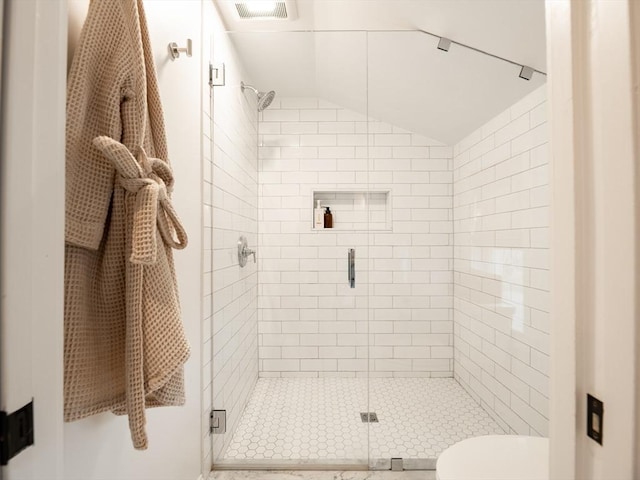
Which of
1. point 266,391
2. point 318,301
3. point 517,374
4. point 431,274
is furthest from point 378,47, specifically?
point 266,391

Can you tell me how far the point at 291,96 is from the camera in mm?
2135

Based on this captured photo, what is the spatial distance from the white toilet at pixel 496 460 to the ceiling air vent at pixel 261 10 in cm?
202

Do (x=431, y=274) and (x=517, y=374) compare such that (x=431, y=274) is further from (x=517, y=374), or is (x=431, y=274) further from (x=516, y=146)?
(x=516, y=146)

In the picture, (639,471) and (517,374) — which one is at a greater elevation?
(639,471)

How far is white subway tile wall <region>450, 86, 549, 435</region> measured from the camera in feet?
4.91

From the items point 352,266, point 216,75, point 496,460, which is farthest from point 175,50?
point 496,460

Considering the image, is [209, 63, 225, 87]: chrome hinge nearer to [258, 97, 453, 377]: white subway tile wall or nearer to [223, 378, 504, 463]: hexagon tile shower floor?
[258, 97, 453, 377]: white subway tile wall

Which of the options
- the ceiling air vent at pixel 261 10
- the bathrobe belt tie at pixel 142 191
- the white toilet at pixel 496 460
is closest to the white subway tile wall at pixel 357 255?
the ceiling air vent at pixel 261 10

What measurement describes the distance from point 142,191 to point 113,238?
0.38 feet

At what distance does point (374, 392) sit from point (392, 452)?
0.44m

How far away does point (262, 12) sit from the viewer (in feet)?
5.24

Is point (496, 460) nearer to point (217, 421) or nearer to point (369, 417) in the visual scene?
point (369, 417)

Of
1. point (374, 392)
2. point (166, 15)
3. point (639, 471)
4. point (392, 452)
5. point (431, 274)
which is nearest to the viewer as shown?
point (639, 471)

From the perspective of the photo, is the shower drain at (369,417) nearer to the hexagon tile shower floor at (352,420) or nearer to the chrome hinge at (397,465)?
the hexagon tile shower floor at (352,420)
